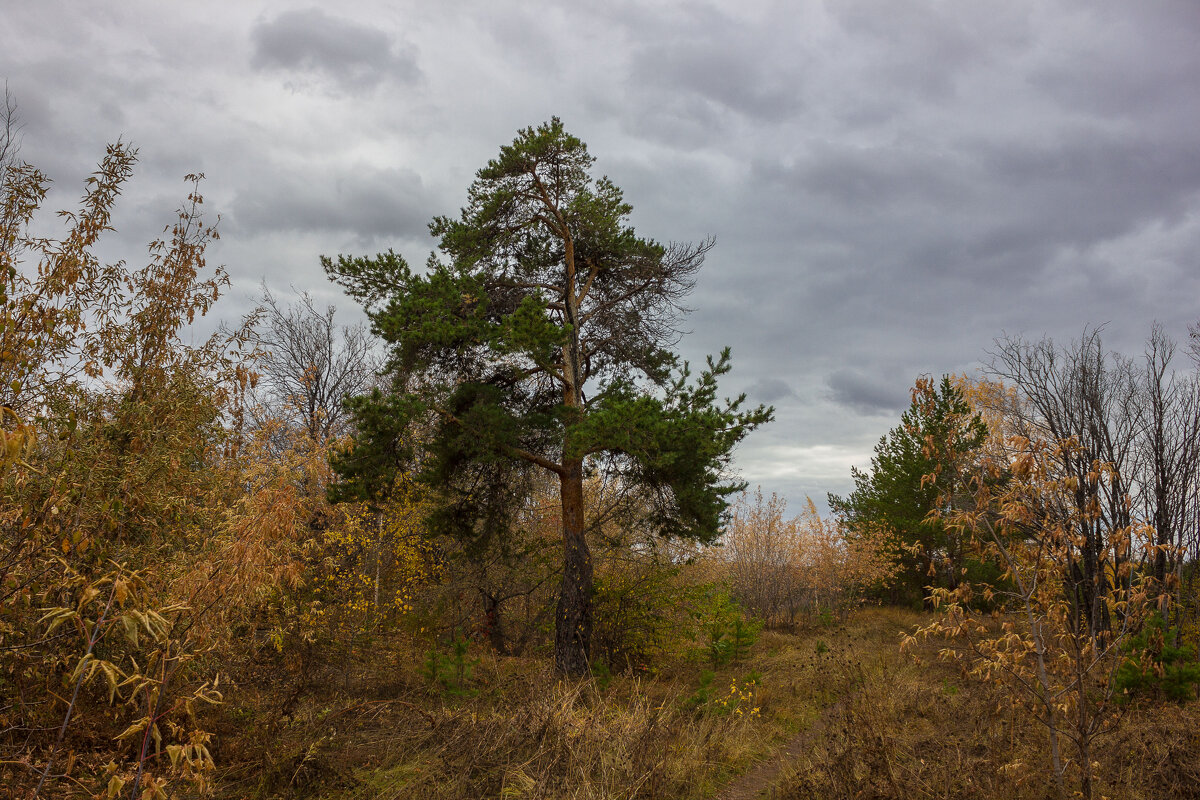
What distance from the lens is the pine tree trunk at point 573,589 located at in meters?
10.4

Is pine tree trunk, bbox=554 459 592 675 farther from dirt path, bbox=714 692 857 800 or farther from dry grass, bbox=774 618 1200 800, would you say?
dry grass, bbox=774 618 1200 800

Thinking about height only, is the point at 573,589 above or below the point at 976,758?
above

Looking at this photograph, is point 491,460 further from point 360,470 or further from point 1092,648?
point 1092,648

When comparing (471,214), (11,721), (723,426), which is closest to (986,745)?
(723,426)

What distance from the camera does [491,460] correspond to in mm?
10109

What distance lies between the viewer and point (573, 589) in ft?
35.0

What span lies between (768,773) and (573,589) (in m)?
4.40

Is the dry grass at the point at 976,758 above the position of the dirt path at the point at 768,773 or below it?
above

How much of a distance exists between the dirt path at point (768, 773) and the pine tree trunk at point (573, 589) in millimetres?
3341

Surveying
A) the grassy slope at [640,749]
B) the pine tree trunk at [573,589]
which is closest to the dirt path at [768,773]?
the grassy slope at [640,749]

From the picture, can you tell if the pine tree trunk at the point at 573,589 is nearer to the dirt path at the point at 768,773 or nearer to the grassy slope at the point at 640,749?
the grassy slope at the point at 640,749

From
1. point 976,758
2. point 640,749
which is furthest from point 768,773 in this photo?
point 640,749

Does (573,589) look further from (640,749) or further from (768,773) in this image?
(640,749)

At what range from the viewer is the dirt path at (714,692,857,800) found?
A: 631 centimetres
